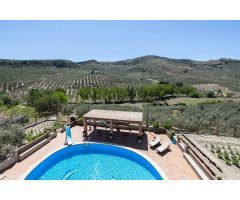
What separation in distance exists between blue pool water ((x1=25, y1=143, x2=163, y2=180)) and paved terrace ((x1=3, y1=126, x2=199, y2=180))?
2.15ft

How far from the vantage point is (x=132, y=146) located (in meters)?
15.0

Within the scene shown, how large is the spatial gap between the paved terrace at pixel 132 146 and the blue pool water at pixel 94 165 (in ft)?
2.15

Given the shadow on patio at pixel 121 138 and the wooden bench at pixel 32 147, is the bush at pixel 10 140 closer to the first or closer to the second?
the wooden bench at pixel 32 147

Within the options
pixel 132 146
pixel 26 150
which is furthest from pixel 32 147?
pixel 132 146

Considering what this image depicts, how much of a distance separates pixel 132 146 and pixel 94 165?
3388 millimetres

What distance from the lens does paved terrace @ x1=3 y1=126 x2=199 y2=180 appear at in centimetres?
Answer: 1123

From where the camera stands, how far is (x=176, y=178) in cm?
1084

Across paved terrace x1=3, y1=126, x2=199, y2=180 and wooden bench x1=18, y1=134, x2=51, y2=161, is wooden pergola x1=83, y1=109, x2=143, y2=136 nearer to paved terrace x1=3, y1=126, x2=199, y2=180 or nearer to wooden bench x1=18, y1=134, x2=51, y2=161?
paved terrace x1=3, y1=126, x2=199, y2=180

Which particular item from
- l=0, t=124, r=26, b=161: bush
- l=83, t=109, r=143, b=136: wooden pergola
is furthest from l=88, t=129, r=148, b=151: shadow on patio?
l=0, t=124, r=26, b=161: bush

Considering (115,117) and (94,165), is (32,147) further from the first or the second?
(115,117)
